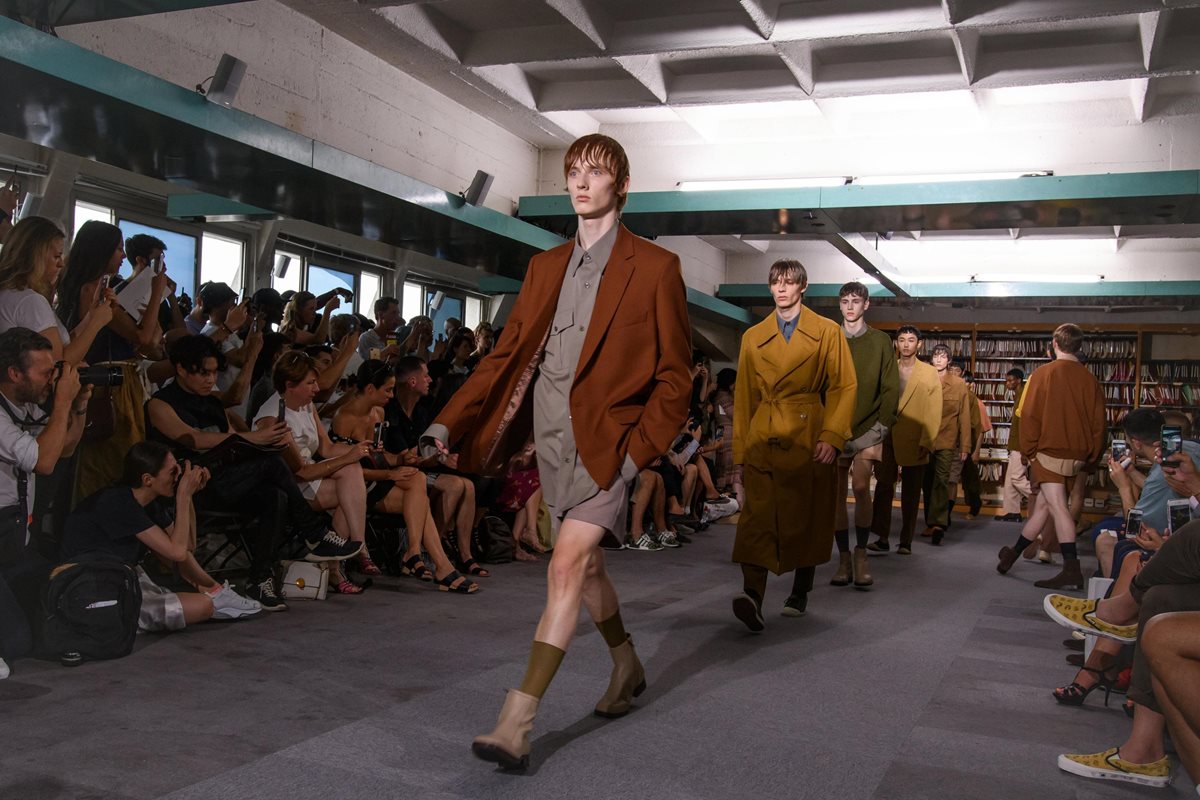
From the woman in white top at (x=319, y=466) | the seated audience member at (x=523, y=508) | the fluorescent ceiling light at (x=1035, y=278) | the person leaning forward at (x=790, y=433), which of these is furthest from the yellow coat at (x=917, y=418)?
the fluorescent ceiling light at (x=1035, y=278)

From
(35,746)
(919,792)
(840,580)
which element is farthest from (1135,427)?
(35,746)

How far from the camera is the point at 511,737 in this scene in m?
2.38

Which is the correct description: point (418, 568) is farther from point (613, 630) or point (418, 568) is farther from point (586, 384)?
point (586, 384)

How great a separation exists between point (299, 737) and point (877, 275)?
967 cm

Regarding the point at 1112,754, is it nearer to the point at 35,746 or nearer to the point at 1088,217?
the point at 35,746

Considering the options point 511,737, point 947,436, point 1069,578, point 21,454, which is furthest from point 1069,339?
point 21,454

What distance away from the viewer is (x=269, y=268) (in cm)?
810

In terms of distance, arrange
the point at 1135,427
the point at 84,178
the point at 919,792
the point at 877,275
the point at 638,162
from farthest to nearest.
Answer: the point at 877,275
the point at 638,162
the point at 84,178
the point at 1135,427
the point at 919,792

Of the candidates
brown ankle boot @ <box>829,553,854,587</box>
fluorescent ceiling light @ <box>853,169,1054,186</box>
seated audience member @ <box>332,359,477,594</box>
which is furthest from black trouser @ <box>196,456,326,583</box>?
fluorescent ceiling light @ <box>853,169,1054,186</box>

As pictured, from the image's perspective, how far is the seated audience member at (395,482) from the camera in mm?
5059

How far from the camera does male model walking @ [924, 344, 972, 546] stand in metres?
8.77

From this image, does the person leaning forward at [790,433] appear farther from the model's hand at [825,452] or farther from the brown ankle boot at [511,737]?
the brown ankle boot at [511,737]

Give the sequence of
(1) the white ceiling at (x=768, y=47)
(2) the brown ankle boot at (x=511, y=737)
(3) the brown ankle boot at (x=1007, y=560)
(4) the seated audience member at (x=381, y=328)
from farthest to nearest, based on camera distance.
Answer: (4) the seated audience member at (x=381, y=328) → (3) the brown ankle boot at (x=1007, y=560) → (1) the white ceiling at (x=768, y=47) → (2) the brown ankle boot at (x=511, y=737)

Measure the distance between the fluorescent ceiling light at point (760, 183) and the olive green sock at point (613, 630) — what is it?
5542 mm
